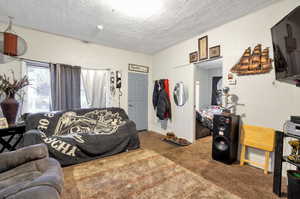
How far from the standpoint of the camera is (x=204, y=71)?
422cm

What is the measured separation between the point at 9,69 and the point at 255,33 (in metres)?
4.63

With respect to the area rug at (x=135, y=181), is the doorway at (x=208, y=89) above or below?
above

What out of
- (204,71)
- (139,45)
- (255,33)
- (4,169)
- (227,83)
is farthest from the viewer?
(204,71)

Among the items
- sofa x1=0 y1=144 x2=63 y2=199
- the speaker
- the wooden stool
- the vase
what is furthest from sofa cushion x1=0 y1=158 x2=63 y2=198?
the wooden stool

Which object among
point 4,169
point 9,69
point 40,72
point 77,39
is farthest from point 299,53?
point 9,69

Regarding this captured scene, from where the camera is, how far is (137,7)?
6.39 feet

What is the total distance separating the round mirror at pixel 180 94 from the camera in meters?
3.29

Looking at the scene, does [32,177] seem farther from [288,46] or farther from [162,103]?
[162,103]

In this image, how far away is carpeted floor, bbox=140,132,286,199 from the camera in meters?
1.55

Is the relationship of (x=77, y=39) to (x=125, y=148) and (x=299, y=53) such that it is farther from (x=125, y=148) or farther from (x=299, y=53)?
(x=299, y=53)

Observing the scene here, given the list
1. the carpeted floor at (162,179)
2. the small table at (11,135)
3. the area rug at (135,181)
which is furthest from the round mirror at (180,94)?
the small table at (11,135)

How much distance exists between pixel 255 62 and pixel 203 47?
107 centimetres

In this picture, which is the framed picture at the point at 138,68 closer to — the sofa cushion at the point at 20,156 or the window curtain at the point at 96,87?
the window curtain at the point at 96,87

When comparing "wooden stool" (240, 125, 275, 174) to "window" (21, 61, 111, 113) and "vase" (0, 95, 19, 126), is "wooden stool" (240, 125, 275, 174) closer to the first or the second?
"vase" (0, 95, 19, 126)
